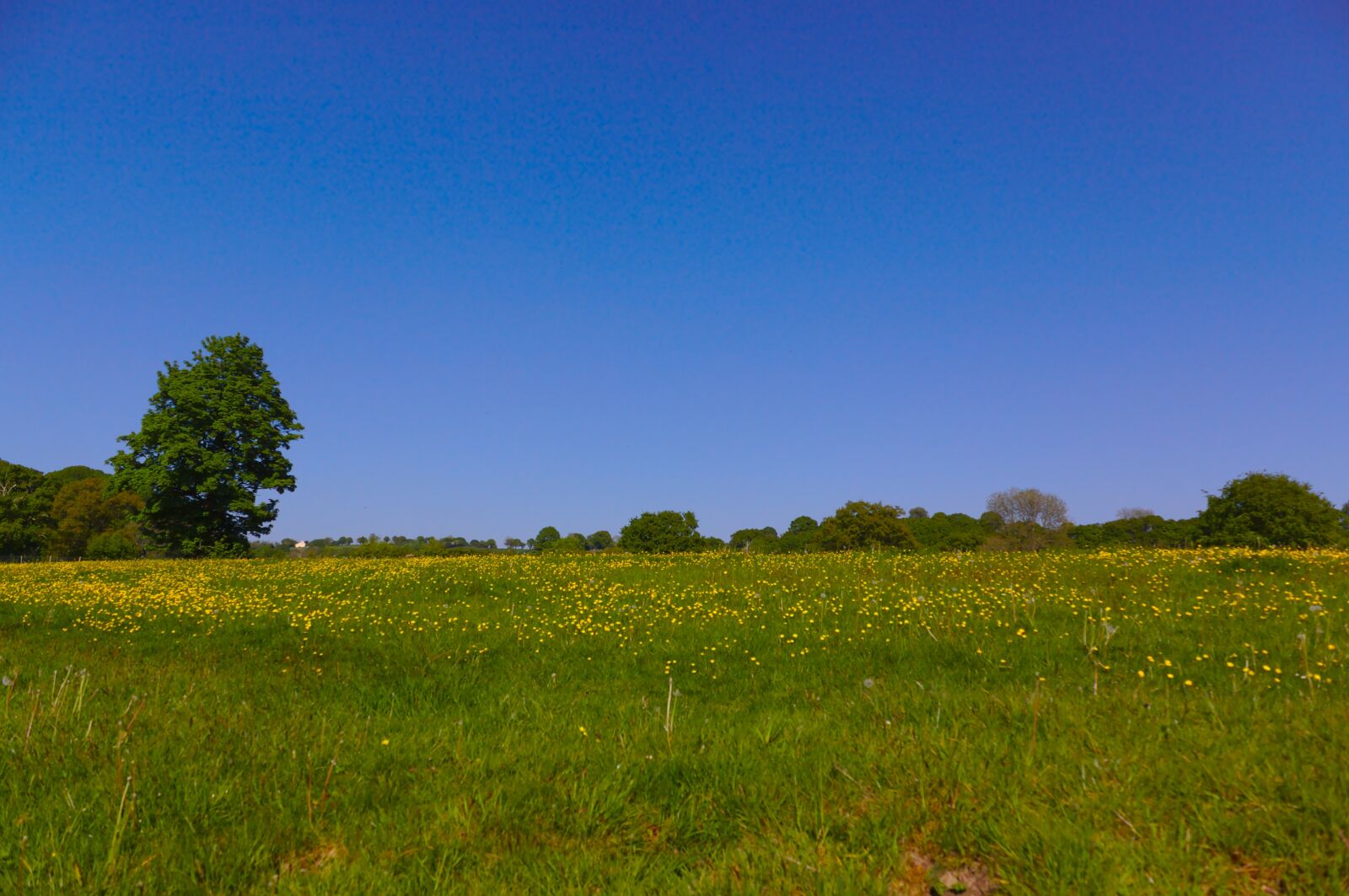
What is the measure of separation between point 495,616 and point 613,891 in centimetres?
863

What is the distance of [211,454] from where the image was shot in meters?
38.1

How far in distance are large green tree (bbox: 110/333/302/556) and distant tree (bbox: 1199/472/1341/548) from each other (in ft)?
237

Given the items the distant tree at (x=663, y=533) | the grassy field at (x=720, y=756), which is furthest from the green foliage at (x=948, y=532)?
the grassy field at (x=720, y=756)

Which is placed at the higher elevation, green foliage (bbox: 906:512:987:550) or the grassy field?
green foliage (bbox: 906:512:987:550)

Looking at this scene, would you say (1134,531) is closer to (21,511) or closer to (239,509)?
(239,509)

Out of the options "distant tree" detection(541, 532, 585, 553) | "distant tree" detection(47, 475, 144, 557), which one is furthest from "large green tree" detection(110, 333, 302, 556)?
"distant tree" detection(47, 475, 144, 557)

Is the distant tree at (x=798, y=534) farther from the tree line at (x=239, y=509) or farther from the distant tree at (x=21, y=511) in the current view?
the distant tree at (x=21, y=511)

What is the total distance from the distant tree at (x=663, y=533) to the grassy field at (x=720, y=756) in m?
71.8

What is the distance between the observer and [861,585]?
1237 centimetres

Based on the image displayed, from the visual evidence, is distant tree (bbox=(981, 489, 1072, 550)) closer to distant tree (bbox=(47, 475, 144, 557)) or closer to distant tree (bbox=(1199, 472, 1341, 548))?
distant tree (bbox=(1199, 472, 1341, 548))

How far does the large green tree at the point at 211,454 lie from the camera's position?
38031 mm

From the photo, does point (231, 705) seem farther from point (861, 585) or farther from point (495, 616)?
point (861, 585)

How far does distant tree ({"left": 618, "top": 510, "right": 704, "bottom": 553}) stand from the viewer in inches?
3204

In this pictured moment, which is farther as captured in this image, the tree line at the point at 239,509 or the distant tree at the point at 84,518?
the distant tree at the point at 84,518
